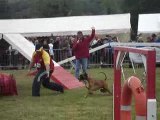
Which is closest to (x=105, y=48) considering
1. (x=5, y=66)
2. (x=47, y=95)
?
(x=5, y=66)

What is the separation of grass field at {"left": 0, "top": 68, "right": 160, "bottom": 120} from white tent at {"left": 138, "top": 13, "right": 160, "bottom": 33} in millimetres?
13716

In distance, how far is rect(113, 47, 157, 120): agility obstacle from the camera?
5066 millimetres

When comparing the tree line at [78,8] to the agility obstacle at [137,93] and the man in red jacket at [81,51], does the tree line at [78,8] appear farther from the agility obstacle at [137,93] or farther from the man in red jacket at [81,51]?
the agility obstacle at [137,93]

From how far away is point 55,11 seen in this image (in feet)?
228

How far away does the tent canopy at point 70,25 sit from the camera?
27109 mm

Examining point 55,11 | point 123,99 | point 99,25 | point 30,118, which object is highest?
point 55,11

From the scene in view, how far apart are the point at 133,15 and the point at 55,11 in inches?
462

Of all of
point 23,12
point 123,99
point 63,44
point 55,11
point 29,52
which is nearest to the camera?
point 123,99

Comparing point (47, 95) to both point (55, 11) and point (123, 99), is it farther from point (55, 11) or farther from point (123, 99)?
point (55, 11)

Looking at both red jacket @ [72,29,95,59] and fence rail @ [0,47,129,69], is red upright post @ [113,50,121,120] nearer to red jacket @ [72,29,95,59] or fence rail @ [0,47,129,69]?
red jacket @ [72,29,95,59]

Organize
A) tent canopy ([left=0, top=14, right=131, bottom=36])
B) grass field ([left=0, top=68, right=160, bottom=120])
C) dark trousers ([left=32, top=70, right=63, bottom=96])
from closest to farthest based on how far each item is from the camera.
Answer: grass field ([left=0, top=68, right=160, bottom=120])
dark trousers ([left=32, top=70, right=63, bottom=96])
tent canopy ([left=0, top=14, right=131, bottom=36])

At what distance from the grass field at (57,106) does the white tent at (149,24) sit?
13.7 metres

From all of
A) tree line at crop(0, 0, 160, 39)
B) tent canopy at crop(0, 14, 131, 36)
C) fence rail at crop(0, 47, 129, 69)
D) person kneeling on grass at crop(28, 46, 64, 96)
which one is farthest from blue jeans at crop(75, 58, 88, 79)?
tree line at crop(0, 0, 160, 39)

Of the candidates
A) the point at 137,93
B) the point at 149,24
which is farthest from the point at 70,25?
the point at 137,93
